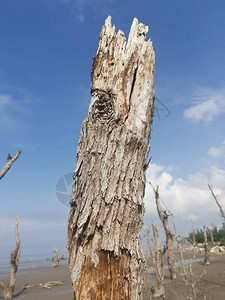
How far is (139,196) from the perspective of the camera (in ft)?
6.80

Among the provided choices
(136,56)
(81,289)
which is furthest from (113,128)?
(81,289)

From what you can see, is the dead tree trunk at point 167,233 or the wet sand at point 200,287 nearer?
the wet sand at point 200,287

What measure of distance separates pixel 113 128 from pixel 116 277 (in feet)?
3.64

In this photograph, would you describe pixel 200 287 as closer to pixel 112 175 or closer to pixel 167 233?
pixel 167 233

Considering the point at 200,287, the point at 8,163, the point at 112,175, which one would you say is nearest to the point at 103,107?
the point at 112,175

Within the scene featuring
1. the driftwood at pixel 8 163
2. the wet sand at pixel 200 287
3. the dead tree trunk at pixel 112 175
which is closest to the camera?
the dead tree trunk at pixel 112 175

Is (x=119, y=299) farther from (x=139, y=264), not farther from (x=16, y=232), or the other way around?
(x=16, y=232)

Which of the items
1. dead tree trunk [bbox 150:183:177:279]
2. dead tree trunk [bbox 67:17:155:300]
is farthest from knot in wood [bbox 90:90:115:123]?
dead tree trunk [bbox 150:183:177:279]

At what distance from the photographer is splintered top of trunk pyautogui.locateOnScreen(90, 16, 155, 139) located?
2236 mm

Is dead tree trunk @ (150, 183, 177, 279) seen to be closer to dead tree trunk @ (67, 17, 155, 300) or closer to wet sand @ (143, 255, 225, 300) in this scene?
wet sand @ (143, 255, 225, 300)

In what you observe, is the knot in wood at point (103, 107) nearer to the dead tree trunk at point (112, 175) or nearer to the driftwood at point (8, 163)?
the dead tree trunk at point (112, 175)

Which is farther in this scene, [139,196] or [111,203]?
[139,196]

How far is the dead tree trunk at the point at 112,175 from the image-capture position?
1.90 m

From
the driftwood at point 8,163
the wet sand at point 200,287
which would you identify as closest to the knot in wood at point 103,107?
the driftwood at point 8,163
